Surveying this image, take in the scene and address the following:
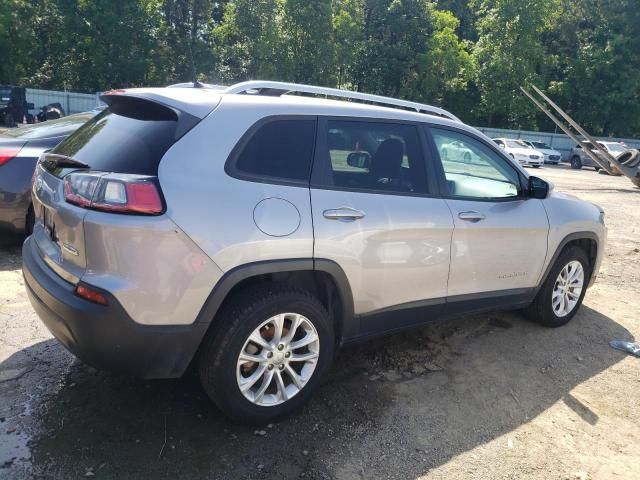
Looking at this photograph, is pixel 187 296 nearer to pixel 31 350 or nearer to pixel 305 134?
pixel 305 134

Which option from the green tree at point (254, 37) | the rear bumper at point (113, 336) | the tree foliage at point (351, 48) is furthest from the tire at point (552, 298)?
the tree foliage at point (351, 48)

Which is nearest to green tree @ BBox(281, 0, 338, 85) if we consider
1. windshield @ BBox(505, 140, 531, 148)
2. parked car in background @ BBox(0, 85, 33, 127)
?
windshield @ BBox(505, 140, 531, 148)

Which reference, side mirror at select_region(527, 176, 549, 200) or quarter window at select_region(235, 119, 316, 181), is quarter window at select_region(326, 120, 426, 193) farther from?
side mirror at select_region(527, 176, 549, 200)

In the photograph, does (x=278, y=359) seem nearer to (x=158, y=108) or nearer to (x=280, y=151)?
(x=280, y=151)

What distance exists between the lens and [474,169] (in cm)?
426

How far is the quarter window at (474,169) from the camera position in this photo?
3.79m

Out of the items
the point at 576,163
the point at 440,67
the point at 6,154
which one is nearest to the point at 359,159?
the point at 6,154

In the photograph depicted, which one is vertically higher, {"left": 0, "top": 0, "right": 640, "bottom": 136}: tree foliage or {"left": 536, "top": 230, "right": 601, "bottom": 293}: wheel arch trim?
{"left": 0, "top": 0, "right": 640, "bottom": 136}: tree foliage

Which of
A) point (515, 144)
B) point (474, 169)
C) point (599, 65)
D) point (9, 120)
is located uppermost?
point (599, 65)

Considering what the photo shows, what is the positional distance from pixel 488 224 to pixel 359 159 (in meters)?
1.12

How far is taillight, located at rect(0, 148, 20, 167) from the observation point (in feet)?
17.3

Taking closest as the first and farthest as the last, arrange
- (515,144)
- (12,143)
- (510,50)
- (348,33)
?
1. (12,143)
2. (515,144)
3. (348,33)
4. (510,50)

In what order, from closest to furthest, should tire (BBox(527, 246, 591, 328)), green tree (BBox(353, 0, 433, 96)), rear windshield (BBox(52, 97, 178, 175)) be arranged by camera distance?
rear windshield (BBox(52, 97, 178, 175)) → tire (BBox(527, 246, 591, 328)) → green tree (BBox(353, 0, 433, 96))

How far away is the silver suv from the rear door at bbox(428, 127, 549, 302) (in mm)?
22
